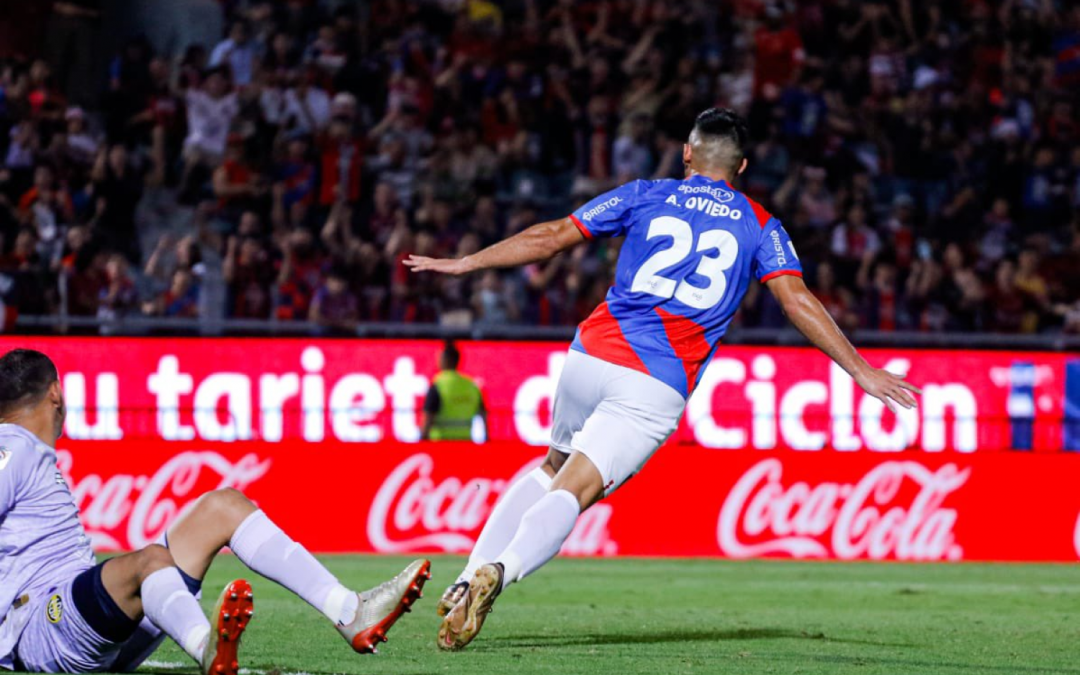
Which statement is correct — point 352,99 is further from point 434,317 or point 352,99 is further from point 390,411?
point 390,411

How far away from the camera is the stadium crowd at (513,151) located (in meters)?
17.8

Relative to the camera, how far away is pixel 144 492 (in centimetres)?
1534

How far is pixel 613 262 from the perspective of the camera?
720 inches

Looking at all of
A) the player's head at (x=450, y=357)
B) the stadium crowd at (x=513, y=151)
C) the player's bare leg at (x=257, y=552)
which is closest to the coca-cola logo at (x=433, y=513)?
the player's head at (x=450, y=357)

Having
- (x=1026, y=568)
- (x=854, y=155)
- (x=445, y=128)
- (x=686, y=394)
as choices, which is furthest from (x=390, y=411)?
(x=686, y=394)

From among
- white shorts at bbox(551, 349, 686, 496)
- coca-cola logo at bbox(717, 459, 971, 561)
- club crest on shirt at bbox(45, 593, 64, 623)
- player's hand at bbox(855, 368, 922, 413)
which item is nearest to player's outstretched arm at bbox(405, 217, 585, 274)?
white shorts at bbox(551, 349, 686, 496)

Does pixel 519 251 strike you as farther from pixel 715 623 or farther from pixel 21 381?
pixel 715 623

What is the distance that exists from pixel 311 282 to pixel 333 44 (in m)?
4.22

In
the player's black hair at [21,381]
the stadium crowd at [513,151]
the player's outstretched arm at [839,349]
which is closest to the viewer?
the player's black hair at [21,381]

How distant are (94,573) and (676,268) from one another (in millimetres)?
2872

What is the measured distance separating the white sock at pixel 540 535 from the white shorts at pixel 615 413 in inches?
10.9

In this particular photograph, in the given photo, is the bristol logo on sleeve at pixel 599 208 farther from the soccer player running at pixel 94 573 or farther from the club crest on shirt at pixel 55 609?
the club crest on shirt at pixel 55 609

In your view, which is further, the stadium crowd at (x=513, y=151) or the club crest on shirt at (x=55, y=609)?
the stadium crowd at (x=513, y=151)

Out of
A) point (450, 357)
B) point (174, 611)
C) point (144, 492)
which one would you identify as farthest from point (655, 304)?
point (144, 492)
